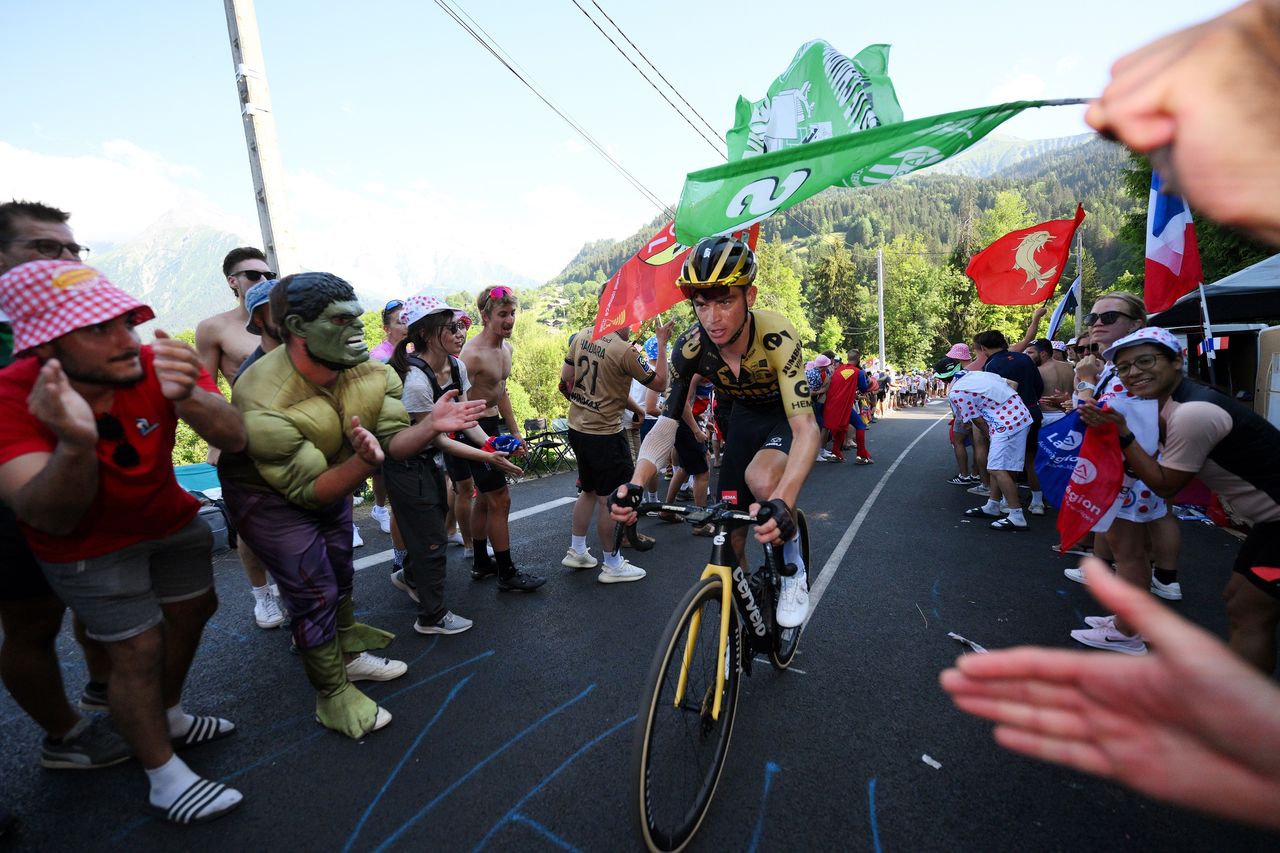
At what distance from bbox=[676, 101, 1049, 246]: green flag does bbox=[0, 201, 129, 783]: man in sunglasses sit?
130 inches

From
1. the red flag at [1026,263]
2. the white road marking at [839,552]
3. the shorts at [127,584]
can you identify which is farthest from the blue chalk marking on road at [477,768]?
the red flag at [1026,263]

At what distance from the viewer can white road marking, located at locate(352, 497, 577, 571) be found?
5.13 meters

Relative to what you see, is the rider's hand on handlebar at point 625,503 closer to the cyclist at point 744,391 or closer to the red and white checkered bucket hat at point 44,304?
the cyclist at point 744,391

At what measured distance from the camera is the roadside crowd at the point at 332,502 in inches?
29.6

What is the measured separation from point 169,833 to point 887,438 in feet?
52.0

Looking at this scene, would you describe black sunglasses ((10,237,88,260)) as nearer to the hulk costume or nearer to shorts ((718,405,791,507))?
the hulk costume

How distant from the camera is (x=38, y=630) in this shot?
7.94 ft

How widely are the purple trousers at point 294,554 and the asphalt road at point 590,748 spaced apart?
2.05ft

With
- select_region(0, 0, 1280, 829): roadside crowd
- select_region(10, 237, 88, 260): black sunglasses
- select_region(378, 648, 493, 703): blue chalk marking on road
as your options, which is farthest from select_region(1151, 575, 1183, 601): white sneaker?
select_region(10, 237, 88, 260): black sunglasses

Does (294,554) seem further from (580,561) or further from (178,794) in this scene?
(580,561)

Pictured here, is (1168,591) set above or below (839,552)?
above

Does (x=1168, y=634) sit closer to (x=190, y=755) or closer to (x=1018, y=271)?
(x=190, y=755)

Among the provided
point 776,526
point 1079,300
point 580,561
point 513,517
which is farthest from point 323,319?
point 1079,300

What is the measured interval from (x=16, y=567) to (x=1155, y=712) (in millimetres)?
3608
